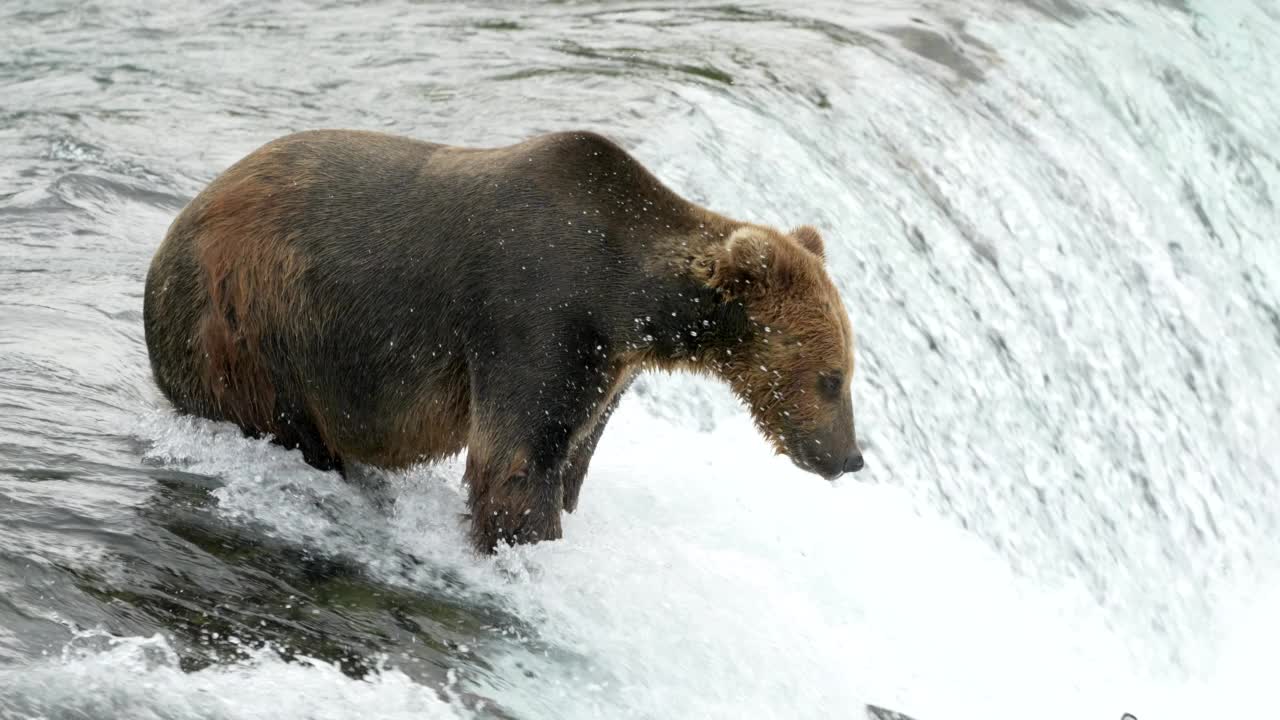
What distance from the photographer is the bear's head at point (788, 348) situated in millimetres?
4746

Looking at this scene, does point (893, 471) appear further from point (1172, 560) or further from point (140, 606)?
point (140, 606)

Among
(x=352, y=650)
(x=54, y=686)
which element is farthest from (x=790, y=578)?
(x=54, y=686)

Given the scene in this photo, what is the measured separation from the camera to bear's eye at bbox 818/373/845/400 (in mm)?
4832

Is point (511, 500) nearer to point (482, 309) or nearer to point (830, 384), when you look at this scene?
point (482, 309)

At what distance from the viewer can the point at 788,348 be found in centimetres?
482

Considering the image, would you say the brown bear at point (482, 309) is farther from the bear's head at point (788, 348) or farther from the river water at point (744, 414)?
the river water at point (744, 414)

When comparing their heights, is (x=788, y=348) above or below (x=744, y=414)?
above

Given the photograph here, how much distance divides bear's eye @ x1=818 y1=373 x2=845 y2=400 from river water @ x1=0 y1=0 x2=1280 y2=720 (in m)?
0.80

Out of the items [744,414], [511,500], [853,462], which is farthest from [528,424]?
[744,414]

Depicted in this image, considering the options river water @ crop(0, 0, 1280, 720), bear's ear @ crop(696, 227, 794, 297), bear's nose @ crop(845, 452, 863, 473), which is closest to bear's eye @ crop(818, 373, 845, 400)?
bear's nose @ crop(845, 452, 863, 473)

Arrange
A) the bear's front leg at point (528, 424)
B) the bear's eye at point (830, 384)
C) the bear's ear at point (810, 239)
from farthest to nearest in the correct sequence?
the bear's ear at point (810, 239) → the bear's eye at point (830, 384) → the bear's front leg at point (528, 424)

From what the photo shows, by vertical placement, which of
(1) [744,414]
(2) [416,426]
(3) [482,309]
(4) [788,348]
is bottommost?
(1) [744,414]

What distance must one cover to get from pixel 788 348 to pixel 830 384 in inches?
6.9

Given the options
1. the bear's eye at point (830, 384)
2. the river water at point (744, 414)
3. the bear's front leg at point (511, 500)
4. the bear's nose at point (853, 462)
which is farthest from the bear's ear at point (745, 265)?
the river water at point (744, 414)
